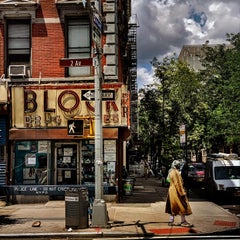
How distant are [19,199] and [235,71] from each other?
2261cm

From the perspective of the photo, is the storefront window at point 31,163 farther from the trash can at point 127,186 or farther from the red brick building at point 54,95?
the trash can at point 127,186

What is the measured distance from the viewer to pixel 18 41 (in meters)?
19.8

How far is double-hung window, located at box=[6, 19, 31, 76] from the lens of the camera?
1975 centimetres

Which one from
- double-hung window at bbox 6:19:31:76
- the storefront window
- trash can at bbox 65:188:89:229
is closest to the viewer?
trash can at bbox 65:188:89:229

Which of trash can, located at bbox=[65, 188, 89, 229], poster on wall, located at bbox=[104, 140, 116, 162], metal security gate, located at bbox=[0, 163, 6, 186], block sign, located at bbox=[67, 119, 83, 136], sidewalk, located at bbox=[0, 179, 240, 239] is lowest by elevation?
sidewalk, located at bbox=[0, 179, 240, 239]

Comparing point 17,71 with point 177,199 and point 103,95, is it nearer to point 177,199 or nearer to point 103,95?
point 103,95

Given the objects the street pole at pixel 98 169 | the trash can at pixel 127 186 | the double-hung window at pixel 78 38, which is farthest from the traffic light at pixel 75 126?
the trash can at pixel 127 186

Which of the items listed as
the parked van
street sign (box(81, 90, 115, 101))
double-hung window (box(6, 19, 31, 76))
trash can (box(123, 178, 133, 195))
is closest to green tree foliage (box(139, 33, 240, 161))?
the parked van

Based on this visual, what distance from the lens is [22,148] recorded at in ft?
63.6

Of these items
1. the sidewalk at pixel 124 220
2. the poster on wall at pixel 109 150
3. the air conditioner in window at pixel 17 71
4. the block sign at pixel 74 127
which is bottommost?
the sidewalk at pixel 124 220

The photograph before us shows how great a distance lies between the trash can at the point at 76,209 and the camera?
12672 mm

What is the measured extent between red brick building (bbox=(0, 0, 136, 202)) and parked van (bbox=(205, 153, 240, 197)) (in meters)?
4.92

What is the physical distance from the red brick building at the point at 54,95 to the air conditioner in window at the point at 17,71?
4cm

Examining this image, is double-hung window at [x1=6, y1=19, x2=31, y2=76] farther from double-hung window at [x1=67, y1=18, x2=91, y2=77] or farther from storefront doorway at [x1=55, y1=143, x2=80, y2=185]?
storefront doorway at [x1=55, y1=143, x2=80, y2=185]
